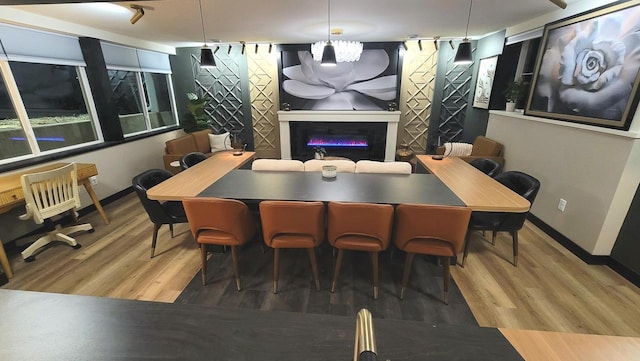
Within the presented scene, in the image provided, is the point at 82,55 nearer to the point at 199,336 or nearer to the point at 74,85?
the point at 74,85

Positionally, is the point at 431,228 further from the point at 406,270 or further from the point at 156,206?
the point at 156,206

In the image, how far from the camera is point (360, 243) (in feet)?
6.07

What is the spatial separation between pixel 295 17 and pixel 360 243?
114 inches

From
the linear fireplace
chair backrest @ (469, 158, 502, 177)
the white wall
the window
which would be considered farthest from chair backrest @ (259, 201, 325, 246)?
the linear fireplace

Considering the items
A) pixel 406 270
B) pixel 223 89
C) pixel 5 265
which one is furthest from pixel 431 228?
pixel 223 89

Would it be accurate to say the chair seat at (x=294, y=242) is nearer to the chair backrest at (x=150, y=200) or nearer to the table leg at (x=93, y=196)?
the chair backrest at (x=150, y=200)

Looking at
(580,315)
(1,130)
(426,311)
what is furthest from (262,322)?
(1,130)

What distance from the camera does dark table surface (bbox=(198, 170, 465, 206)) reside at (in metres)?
1.89

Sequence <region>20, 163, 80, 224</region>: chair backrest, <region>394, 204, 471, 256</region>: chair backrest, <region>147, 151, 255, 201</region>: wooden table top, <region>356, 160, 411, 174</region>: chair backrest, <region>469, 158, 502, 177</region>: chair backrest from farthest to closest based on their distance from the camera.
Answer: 1. <region>469, 158, 502, 177</region>: chair backrest
2. <region>356, 160, 411, 174</region>: chair backrest
3. <region>20, 163, 80, 224</region>: chair backrest
4. <region>147, 151, 255, 201</region>: wooden table top
5. <region>394, 204, 471, 256</region>: chair backrest

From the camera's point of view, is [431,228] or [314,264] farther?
[314,264]

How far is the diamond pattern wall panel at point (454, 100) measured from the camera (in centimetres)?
504

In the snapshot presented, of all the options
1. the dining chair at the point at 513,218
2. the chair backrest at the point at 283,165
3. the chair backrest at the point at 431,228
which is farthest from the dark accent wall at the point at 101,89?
the dining chair at the point at 513,218

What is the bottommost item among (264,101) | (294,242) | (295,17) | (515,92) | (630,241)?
Result: (630,241)

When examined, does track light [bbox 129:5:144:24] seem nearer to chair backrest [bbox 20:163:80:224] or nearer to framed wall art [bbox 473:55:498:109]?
chair backrest [bbox 20:163:80:224]
